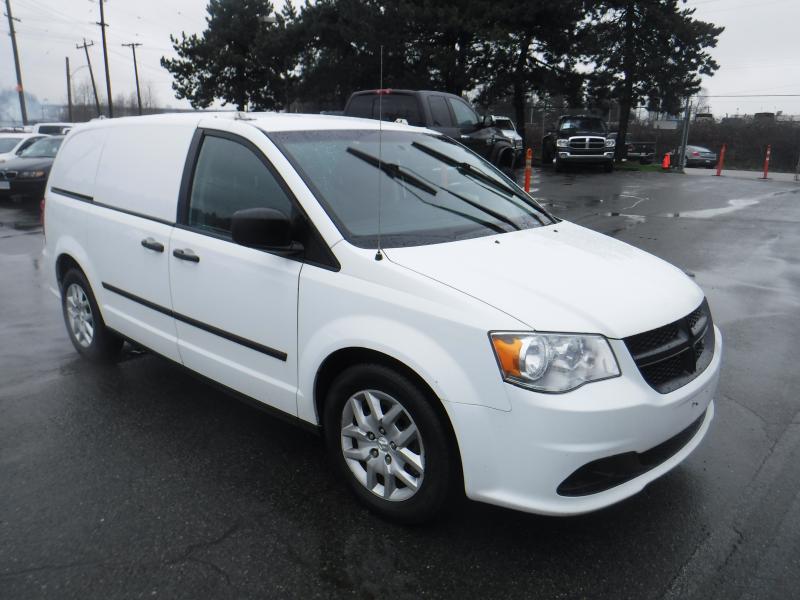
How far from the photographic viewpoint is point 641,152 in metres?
30.9

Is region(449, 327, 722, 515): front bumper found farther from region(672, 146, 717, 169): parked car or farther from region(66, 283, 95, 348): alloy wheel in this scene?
region(672, 146, 717, 169): parked car

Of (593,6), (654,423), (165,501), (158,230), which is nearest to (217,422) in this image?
(165,501)

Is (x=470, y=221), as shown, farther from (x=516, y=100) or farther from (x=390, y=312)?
(x=516, y=100)

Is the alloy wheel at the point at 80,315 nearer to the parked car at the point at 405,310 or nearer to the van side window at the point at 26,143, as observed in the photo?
the parked car at the point at 405,310

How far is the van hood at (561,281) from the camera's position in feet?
8.37

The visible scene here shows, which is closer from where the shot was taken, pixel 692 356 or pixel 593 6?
pixel 692 356

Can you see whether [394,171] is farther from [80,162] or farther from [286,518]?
[80,162]

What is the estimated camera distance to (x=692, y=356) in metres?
2.83

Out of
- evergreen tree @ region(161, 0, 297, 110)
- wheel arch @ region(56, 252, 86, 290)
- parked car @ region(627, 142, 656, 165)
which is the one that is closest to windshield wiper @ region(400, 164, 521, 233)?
wheel arch @ region(56, 252, 86, 290)

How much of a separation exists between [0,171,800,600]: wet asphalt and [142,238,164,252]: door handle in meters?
1.02

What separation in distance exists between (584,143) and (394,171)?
21198 millimetres

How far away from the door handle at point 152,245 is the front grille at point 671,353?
8.49ft

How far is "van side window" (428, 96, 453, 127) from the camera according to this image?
12922 mm

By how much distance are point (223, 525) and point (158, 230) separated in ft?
5.87
